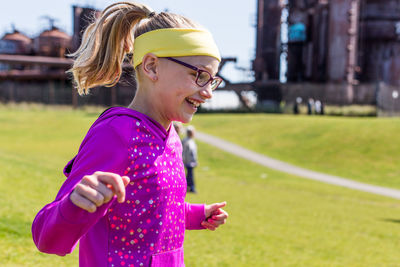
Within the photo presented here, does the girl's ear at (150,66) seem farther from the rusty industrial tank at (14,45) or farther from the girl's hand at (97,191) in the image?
the rusty industrial tank at (14,45)

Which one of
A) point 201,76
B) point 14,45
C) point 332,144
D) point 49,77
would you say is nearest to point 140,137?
point 201,76

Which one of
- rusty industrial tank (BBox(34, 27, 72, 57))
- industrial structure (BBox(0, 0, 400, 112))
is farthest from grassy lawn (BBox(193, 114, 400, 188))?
rusty industrial tank (BBox(34, 27, 72, 57))

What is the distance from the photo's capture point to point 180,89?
7.36 feet

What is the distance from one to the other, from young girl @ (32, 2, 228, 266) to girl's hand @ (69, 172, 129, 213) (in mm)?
122

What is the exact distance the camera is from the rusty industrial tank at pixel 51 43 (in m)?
48.1

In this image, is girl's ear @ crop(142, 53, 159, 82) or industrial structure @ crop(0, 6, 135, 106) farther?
industrial structure @ crop(0, 6, 135, 106)

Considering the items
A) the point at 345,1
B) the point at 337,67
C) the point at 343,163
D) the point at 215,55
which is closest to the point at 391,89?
the point at 337,67

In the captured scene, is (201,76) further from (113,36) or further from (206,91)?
(113,36)

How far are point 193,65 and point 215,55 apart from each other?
16 centimetres

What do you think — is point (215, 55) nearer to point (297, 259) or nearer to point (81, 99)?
point (297, 259)

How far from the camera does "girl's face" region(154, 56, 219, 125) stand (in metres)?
2.24

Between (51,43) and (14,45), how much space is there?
7.46m

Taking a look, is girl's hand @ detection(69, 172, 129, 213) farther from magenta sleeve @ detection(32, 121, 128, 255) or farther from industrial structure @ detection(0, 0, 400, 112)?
industrial structure @ detection(0, 0, 400, 112)

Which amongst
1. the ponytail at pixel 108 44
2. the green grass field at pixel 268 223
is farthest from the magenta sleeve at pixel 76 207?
the green grass field at pixel 268 223
